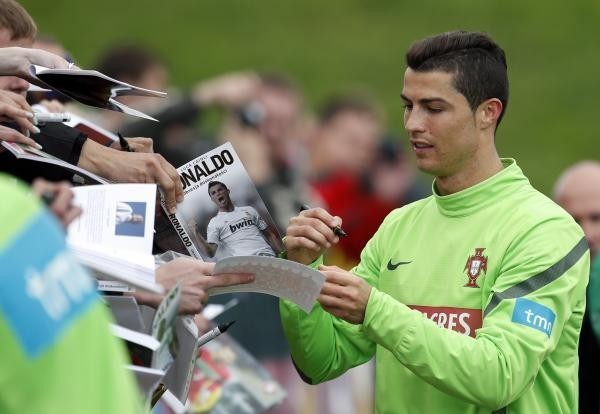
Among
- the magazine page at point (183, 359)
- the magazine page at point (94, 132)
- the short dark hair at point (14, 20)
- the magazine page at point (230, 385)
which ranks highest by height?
the short dark hair at point (14, 20)

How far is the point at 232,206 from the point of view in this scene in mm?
4398

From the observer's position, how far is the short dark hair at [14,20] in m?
4.56

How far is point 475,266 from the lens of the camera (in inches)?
176

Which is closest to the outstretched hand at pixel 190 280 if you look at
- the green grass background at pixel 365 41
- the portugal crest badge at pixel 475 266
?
the portugal crest badge at pixel 475 266

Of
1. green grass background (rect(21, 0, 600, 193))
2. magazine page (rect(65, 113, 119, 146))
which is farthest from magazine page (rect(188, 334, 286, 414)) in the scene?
green grass background (rect(21, 0, 600, 193))

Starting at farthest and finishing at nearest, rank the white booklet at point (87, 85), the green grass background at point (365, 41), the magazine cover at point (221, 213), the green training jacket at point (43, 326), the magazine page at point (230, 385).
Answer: the green grass background at point (365, 41), the magazine page at point (230, 385), the magazine cover at point (221, 213), the white booklet at point (87, 85), the green training jacket at point (43, 326)

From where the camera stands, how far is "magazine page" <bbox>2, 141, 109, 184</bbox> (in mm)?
4152

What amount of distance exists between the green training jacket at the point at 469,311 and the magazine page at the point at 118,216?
0.78 m

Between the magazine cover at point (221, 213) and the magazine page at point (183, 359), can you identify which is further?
the magazine cover at point (221, 213)

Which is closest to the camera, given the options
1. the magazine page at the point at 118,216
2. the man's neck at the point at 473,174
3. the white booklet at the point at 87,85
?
the magazine page at the point at 118,216

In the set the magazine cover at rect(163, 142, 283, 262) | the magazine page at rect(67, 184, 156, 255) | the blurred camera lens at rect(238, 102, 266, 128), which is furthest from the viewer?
the blurred camera lens at rect(238, 102, 266, 128)

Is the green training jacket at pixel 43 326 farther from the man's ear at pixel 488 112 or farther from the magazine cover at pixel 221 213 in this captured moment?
the man's ear at pixel 488 112

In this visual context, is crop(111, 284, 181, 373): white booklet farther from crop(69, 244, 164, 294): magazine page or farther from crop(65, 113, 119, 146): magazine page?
crop(65, 113, 119, 146): magazine page

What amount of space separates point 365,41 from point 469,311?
14718 mm
